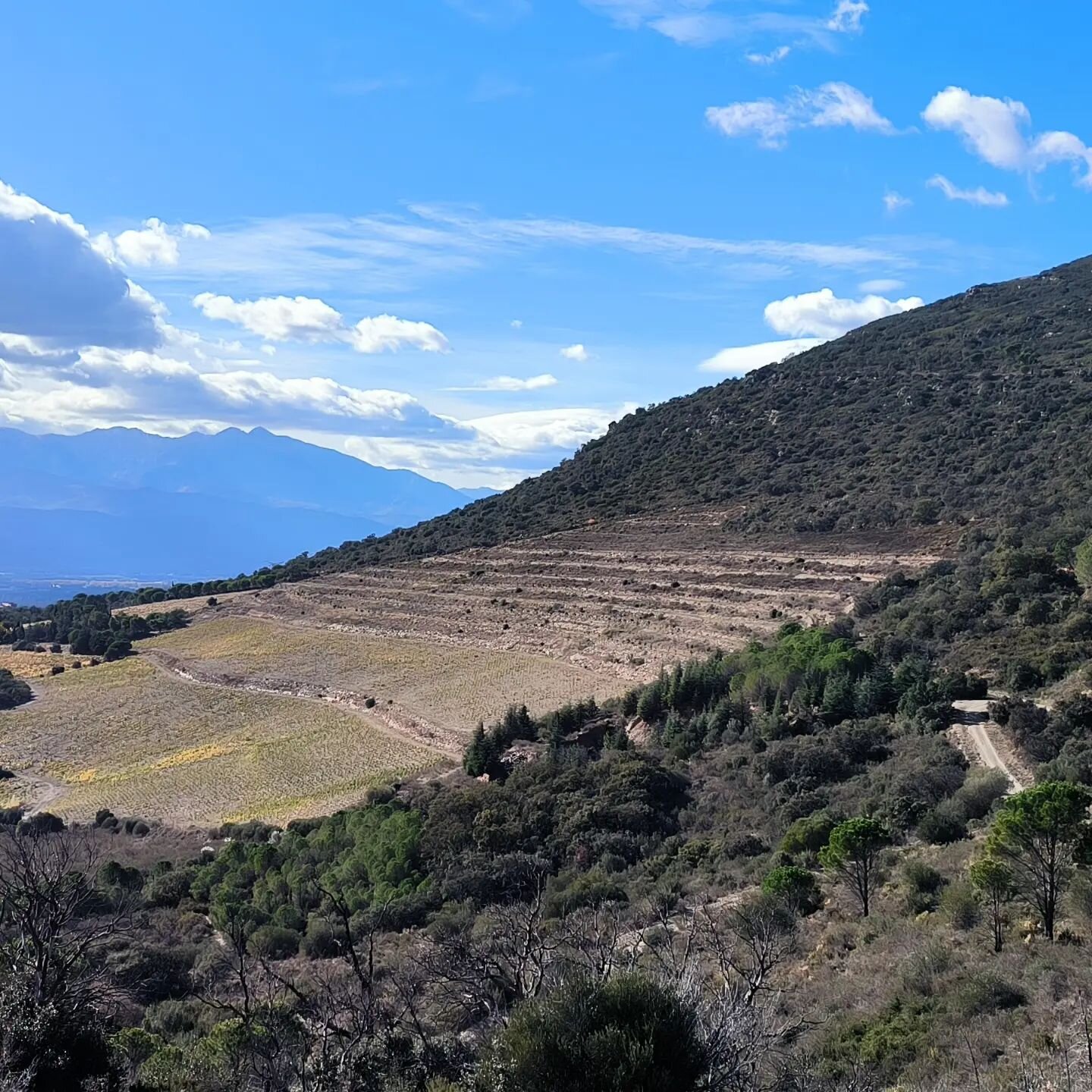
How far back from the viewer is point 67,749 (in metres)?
37.1

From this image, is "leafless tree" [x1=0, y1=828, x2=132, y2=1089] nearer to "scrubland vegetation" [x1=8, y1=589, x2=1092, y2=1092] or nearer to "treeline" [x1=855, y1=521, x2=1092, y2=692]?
"scrubland vegetation" [x1=8, y1=589, x2=1092, y2=1092]

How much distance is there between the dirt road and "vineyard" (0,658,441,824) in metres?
16.8

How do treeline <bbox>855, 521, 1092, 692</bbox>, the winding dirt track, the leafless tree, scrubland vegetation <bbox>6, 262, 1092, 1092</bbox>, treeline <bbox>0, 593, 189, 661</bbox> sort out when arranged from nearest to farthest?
scrubland vegetation <bbox>6, 262, 1092, 1092</bbox>
the leafless tree
treeline <bbox>855, 521, 1092, 692</bbox>
the winding dirt track
treeline <bbox>0, 593, 189, 661</bbox>

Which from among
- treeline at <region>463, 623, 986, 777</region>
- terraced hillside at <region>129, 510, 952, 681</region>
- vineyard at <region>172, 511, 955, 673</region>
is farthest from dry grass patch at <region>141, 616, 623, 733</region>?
treeline at <region>463, 623, 986, 777</region>

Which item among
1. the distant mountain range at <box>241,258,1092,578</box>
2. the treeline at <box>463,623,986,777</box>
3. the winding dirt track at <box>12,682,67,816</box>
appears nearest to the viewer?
the treeline at <box>463,623,986,777</box>

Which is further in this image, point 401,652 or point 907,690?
point 401,652

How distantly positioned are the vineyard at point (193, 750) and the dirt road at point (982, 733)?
16839 millimetres

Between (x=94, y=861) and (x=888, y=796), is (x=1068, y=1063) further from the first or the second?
(x=94, y=861)

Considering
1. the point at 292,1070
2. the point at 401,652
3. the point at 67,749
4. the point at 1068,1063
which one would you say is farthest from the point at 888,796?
the point at 67,749

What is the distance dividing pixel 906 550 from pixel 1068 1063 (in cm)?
3434

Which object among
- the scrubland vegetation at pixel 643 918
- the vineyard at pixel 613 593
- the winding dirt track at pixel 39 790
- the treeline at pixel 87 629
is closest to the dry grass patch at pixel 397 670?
the vineyard at pixel 613 593

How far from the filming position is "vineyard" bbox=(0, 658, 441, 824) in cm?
2817

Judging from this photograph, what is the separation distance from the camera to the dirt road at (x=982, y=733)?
53.8ft

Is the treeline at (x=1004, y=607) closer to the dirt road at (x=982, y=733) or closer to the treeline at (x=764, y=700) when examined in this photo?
the treeline at (x=764, y=700)
